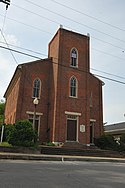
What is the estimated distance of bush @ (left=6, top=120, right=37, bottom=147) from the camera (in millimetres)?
18609

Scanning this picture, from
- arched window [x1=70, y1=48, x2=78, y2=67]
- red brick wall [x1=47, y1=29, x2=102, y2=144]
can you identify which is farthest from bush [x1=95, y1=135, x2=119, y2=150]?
arched window [x1=70, y1=48, x2=78, y2=67]

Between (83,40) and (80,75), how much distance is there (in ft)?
14.0

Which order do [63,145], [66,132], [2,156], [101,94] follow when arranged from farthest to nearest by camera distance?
[101,94]
[66,132]
[63,145]
[2,156]

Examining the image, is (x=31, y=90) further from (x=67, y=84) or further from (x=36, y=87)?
(x=67, y=84)

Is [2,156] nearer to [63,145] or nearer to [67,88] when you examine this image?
[63,145]

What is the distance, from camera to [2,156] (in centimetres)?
Result: 1453

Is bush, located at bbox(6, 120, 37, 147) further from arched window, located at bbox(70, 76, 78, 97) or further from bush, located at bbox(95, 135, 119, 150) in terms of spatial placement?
bush, located at bbox(95, 135, 119, 150)

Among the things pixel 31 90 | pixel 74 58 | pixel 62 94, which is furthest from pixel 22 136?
pixel 74 58

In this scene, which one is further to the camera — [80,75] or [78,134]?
[80,75]

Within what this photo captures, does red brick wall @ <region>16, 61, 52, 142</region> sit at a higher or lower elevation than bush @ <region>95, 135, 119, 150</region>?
higher

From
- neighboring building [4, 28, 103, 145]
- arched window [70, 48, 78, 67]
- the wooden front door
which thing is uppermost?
arched window [70, 48, 78, 67]

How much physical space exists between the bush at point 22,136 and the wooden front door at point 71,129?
6.46 m

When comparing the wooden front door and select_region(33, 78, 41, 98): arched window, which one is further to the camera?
select_region(33, 78, 41, 98): arched window

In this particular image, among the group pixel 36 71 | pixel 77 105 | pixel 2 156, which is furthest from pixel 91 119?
pixel 2 156
